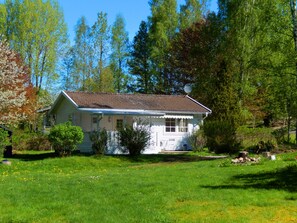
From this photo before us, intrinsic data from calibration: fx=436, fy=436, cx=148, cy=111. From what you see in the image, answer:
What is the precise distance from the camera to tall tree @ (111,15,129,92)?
50844mm

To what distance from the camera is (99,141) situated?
24016mm

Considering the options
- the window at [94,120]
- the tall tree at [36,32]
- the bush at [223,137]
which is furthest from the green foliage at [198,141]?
the tall tree at [36,32]

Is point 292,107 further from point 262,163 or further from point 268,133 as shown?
point 262,163

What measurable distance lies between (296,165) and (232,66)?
2138 cm

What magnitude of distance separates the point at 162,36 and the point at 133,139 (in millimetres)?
26382

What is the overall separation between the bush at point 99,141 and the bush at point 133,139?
40.7 inches

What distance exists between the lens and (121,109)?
89.6 feet

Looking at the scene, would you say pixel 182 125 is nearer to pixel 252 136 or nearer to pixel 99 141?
pixel 252 136

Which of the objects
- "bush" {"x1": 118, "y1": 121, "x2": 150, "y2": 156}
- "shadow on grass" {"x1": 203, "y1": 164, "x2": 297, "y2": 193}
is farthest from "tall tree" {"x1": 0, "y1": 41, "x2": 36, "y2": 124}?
"shadow on grass" {"x1": 203, "y1": 164, "x2": 297, "y2": 193}

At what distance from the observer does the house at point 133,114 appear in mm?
26500

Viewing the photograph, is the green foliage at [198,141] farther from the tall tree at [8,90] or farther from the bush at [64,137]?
the tall tree at [8,90]

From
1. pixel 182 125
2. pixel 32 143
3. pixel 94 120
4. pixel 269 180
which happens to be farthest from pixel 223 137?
pixel 32 143

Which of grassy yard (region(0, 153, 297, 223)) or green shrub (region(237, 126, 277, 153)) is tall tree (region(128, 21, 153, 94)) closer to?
green shrub (region(237, 126, 277, 153))

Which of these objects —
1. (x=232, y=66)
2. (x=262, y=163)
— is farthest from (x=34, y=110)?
(x=262, y=163)
